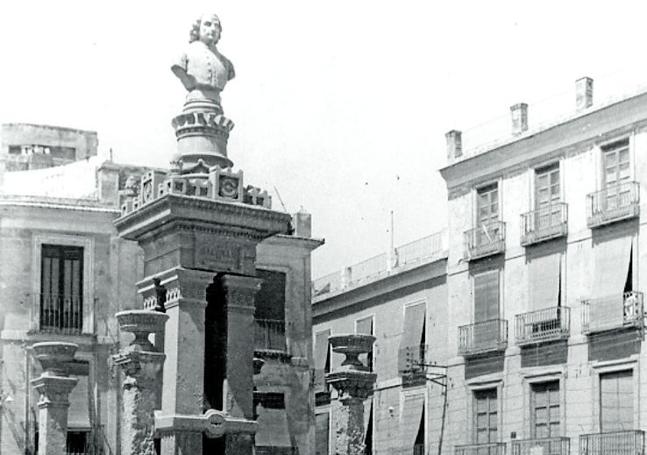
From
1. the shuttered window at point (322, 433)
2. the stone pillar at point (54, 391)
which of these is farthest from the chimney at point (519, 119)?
the stone pillar at point (54, 391)

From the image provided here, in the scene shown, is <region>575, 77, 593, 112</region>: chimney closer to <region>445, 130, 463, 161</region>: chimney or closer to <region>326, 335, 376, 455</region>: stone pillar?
<region>445, 130, 463, 161</region>: chimney

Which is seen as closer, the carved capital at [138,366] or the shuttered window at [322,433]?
the carved capital at [138,366]

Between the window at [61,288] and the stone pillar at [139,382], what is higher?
the window at [61,288]

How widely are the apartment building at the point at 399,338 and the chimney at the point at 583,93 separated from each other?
573 centimetres

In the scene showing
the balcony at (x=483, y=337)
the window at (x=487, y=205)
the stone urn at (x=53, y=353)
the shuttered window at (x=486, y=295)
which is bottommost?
the stone urn at (x=53, y=353)

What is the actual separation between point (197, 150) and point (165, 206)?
0.78 m

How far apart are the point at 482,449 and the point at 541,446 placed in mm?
2018

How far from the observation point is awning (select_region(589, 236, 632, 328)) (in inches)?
1007

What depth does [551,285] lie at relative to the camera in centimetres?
2752

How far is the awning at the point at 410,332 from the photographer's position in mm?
32031

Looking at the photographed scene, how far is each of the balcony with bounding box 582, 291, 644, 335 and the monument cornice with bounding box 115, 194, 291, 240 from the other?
15689mm

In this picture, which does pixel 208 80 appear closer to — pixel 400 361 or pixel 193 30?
pixel 193 30

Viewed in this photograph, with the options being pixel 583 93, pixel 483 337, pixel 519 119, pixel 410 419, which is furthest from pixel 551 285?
pixel 410 419

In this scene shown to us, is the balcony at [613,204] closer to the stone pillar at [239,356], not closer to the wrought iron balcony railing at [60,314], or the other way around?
the wrought iron balcony railing at [60,314]
